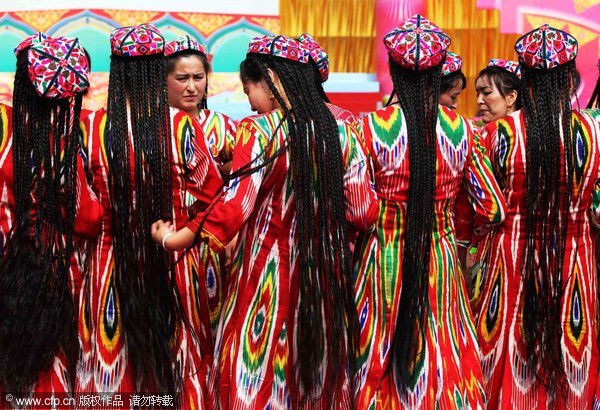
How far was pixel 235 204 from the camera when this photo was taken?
2607mm

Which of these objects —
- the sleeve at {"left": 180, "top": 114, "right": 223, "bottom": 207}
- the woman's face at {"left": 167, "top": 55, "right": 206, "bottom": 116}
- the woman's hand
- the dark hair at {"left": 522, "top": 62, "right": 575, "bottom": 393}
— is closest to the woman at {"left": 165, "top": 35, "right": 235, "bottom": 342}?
the woman's face at {"left": 167, "top": 55, "right": 206, "bottom": 116}

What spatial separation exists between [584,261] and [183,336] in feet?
4.41

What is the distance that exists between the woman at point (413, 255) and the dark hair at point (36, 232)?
2.98ft

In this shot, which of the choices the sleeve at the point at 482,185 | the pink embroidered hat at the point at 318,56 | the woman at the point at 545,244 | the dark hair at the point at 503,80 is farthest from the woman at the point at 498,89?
the sleeve at the point at 482,185

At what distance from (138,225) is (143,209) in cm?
5

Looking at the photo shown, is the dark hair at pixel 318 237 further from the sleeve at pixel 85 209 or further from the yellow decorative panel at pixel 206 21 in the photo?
the yellow decorative panel at pixel 206 21

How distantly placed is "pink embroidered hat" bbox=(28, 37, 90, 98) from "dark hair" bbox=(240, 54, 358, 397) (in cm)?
57

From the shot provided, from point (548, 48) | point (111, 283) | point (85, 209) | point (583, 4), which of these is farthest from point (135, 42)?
point (583, 4)

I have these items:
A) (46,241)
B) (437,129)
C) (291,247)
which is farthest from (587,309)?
(46,241)

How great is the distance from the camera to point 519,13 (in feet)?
20.4

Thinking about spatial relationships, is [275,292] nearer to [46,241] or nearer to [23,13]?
[46,241]

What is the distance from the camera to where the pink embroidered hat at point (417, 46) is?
287cm

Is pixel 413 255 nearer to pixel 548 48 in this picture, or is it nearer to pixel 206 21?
pixel 548 48

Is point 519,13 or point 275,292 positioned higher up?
point 519,13
